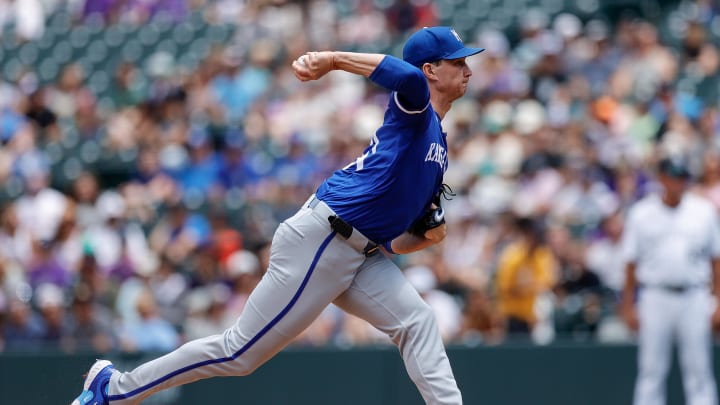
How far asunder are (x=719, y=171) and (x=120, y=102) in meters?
7.85

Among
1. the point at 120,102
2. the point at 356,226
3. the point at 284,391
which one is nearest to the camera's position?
the point at 356,226

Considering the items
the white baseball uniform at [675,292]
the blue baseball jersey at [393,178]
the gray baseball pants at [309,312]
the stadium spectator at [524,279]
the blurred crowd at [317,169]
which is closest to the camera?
the blue baseball jersey at [393,178]

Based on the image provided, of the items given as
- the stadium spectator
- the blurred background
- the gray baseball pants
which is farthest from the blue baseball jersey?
the stadium spectator

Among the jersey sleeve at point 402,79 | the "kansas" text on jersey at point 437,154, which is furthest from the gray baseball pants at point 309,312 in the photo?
the jersey sleeve at point 402,79

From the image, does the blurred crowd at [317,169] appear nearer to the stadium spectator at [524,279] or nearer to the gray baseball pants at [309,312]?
the stadium spectator at [524,279]

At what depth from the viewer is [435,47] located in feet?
19.7

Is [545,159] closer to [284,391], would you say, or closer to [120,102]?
[284,391]

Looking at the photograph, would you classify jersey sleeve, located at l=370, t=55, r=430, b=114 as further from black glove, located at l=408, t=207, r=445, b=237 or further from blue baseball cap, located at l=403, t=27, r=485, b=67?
black glove, located at l=408, t=207, r=445, b=237

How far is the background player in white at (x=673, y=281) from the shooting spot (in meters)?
8.98

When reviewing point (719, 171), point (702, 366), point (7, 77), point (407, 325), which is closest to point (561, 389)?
point (702, 366)

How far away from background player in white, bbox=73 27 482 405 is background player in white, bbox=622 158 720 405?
337cm

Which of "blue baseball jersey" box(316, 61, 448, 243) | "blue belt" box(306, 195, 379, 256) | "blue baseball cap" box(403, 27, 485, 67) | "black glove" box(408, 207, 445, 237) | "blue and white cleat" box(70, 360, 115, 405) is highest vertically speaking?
"blue baseball cap" box(403, 27, 485, 67)

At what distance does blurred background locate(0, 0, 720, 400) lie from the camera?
34.9 ft

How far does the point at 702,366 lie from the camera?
8.95 meters
